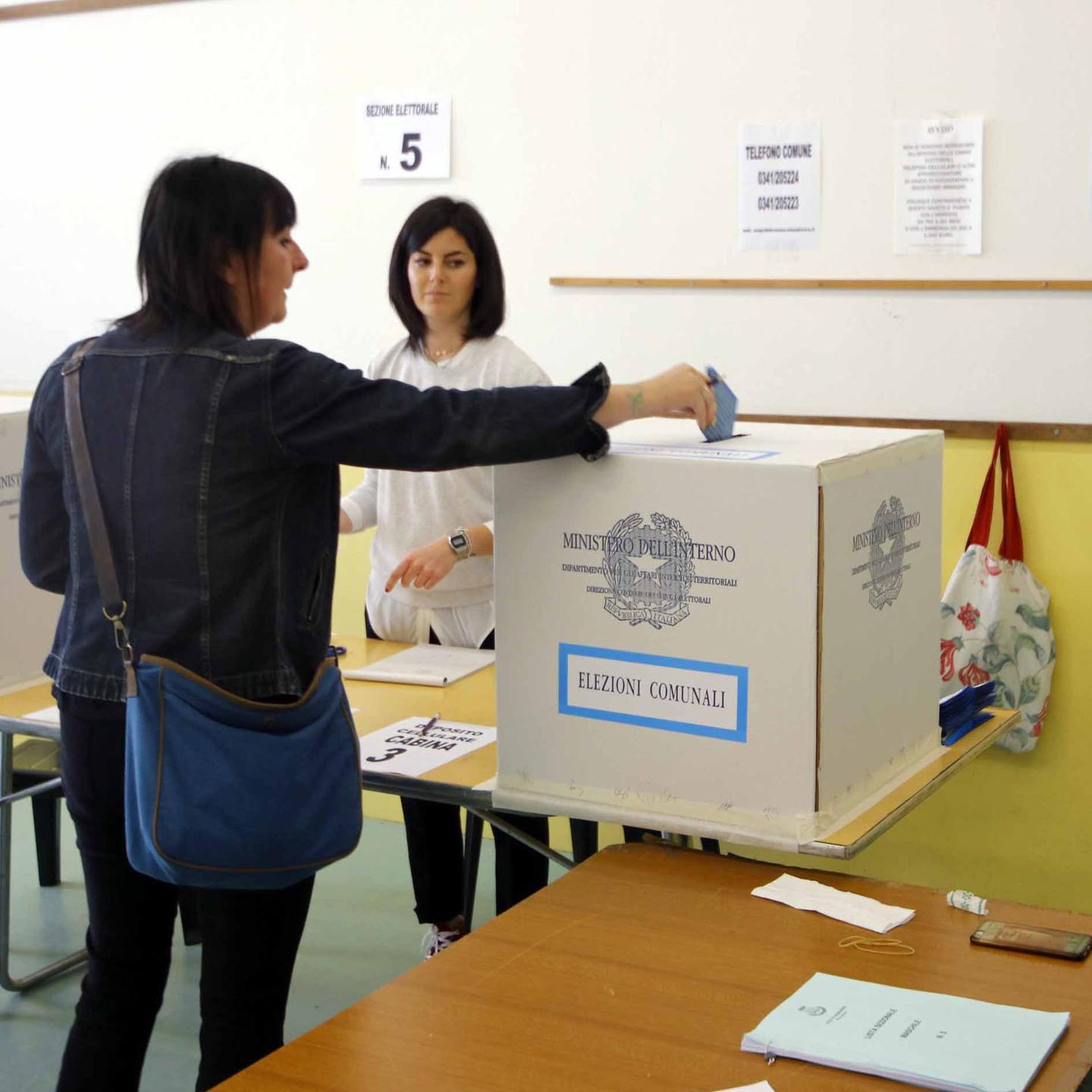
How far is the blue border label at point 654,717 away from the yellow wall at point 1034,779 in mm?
1445

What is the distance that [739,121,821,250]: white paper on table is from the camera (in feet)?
10.1

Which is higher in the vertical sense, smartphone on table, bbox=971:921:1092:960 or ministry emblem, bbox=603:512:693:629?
ministry emblem, bbox=603:512:693:629

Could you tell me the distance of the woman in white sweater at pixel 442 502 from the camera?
8.68 ft

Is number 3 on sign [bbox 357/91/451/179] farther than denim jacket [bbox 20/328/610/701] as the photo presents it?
Yes

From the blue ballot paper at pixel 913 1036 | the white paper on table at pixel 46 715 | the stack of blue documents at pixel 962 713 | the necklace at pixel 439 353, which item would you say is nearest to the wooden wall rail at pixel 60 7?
the necklace at pixel 439 353

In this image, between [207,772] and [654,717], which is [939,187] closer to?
→ [654,717]

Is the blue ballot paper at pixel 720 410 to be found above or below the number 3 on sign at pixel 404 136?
below

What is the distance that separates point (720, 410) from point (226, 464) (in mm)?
592

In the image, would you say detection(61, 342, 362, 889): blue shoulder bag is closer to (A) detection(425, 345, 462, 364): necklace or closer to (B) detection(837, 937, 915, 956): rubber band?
(B) detection(837, 937, 915, 956): rubber band

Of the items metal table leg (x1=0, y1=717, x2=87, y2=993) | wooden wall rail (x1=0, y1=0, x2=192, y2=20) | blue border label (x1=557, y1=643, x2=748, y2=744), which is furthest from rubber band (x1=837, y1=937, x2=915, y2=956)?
wooden wall rail (x1=0, y1=0, x2=192, y2=20)

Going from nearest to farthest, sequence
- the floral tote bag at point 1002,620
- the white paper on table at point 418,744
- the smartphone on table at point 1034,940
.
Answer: the smartphone on table at point 1034,940
the white paper on table at point 418,744
the floral tote bag at point 1002,620

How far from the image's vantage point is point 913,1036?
1.30 meters

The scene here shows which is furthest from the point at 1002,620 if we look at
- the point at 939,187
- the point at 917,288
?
the point at 939,187

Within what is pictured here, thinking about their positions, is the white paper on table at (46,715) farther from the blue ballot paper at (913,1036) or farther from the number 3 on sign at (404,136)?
the number 3 on sign at (404,136)
